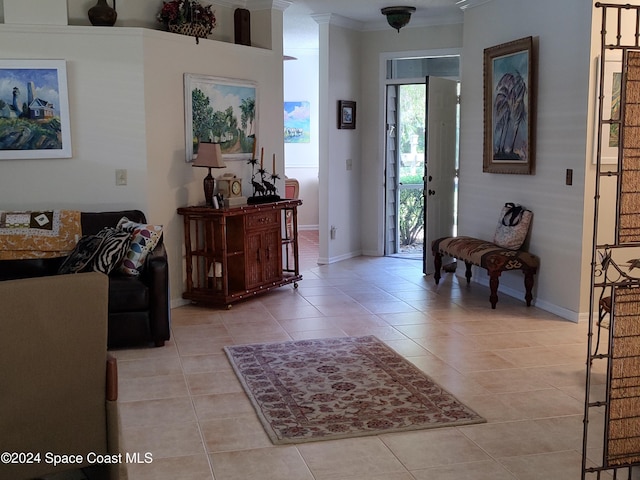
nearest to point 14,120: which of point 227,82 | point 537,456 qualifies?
point 227,82

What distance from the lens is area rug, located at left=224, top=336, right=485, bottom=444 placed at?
132 inches

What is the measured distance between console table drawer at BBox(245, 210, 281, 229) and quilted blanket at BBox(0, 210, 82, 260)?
1.41 metres

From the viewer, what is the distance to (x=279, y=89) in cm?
668

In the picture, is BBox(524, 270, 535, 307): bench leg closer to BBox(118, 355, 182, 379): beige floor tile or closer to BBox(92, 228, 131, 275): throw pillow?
BBox(118, 355, 182, 379): beige floor tile

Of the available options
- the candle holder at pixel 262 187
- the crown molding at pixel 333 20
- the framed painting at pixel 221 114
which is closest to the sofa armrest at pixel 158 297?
the framed painting at pixel 221 114

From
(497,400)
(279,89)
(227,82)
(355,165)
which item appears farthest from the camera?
(355,165)

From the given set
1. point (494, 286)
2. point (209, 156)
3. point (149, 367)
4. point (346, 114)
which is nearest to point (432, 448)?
point (149, 367)

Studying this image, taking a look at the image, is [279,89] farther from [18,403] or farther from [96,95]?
[18,403]

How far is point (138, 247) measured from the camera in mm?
4664

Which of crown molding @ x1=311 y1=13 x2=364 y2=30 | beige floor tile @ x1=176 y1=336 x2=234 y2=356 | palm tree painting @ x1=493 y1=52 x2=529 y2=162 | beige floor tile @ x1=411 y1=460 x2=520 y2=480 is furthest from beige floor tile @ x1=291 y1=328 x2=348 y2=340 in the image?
crown molding @ x1=311 y1=13 x2=364 y2=30

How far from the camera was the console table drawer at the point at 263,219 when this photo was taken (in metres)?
5.84

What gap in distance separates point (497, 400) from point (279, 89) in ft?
13.1

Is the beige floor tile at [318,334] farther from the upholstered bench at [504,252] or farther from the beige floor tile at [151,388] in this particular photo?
the upholstered bench at [504,252]

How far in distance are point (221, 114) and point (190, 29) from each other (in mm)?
759
